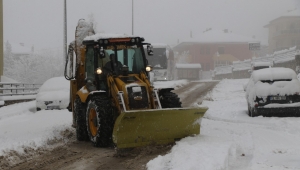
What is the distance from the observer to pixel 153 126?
835 centimetres

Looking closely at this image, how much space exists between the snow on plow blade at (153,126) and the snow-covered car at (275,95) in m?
5.18

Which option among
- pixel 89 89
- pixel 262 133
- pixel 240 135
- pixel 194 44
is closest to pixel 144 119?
pixel 89 89

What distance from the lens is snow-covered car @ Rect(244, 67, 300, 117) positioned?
13.2 metres

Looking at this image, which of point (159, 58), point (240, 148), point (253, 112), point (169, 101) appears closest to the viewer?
point (240, 148)

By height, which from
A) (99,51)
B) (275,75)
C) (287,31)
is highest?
(287,31)

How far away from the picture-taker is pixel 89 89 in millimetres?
10016

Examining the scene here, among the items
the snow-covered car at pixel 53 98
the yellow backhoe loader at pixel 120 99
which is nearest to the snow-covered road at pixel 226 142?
the yellow backhoe loader at pixel 120 99

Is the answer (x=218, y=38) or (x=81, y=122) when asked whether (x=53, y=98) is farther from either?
(x=218, y=38)

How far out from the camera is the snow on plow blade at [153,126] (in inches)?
317

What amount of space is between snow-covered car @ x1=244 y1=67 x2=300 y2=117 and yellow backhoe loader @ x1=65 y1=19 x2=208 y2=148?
4804mm

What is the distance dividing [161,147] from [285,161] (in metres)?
2.45

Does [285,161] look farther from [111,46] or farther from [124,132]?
[111,46]

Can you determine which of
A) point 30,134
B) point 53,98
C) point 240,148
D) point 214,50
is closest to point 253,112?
point 240,148

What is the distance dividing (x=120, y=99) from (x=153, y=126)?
93 cm
